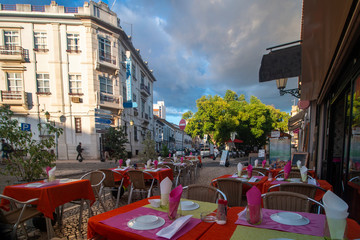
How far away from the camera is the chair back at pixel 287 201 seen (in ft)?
5.64

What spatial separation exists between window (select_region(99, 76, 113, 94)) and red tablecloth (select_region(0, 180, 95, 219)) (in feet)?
47.0

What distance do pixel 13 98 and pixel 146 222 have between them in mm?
19200

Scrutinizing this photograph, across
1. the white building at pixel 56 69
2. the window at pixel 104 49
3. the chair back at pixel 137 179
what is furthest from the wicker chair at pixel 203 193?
the window at pixel 104 49

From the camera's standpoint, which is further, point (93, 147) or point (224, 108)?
point (224, 108)

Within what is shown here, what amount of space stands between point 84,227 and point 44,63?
16.9 m

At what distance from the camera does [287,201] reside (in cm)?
179

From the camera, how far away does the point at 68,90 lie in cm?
1516

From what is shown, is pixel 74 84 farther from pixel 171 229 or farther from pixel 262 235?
pixel 262 235

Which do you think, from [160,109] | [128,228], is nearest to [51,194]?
[128,228]

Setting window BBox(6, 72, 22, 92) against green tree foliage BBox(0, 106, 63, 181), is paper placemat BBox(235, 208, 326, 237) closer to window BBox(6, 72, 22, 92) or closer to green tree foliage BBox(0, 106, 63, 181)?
green tree foliage BBox(0, 106, 63, 181)

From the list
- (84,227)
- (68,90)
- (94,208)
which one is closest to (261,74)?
(84,227)

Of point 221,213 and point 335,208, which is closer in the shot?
point 335,208

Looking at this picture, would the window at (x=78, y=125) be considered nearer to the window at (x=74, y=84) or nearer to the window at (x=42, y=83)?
the window at (x=74, y=84)

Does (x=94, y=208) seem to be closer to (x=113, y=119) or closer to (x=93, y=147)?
(x=93, y=147)
